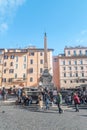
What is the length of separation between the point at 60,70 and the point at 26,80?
43.6ft

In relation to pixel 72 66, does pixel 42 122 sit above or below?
below

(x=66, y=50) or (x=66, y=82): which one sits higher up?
(x=66, y=50)

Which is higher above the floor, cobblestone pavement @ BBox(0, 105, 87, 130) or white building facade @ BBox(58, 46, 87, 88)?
white building facade @ BBox(58, 46, 87, 88)

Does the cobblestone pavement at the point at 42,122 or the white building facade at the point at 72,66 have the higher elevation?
the white building facade at the point at 72,66

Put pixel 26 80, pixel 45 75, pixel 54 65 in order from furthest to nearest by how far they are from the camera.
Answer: pixel 54 65 → pixel 26 80 → pixel 45 75

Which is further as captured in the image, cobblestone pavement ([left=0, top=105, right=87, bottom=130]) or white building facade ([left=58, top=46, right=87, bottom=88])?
white building facade ([left=58, top=46, right=87, bottom=88])

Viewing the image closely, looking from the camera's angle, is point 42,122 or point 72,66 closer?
point 42,122

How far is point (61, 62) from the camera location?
73625mm

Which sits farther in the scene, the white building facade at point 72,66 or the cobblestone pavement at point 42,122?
the white building facade at point 72,66

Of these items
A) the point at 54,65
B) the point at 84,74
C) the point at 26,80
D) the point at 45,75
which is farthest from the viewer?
the point at 54,65

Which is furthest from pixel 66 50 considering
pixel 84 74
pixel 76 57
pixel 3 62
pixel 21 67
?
pixel 3 62

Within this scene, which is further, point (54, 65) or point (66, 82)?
point (54, 65)

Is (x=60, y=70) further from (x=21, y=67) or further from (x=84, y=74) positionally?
(x=21, y=67)

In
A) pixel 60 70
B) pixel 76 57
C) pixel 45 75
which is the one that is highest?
pixel 76 57
